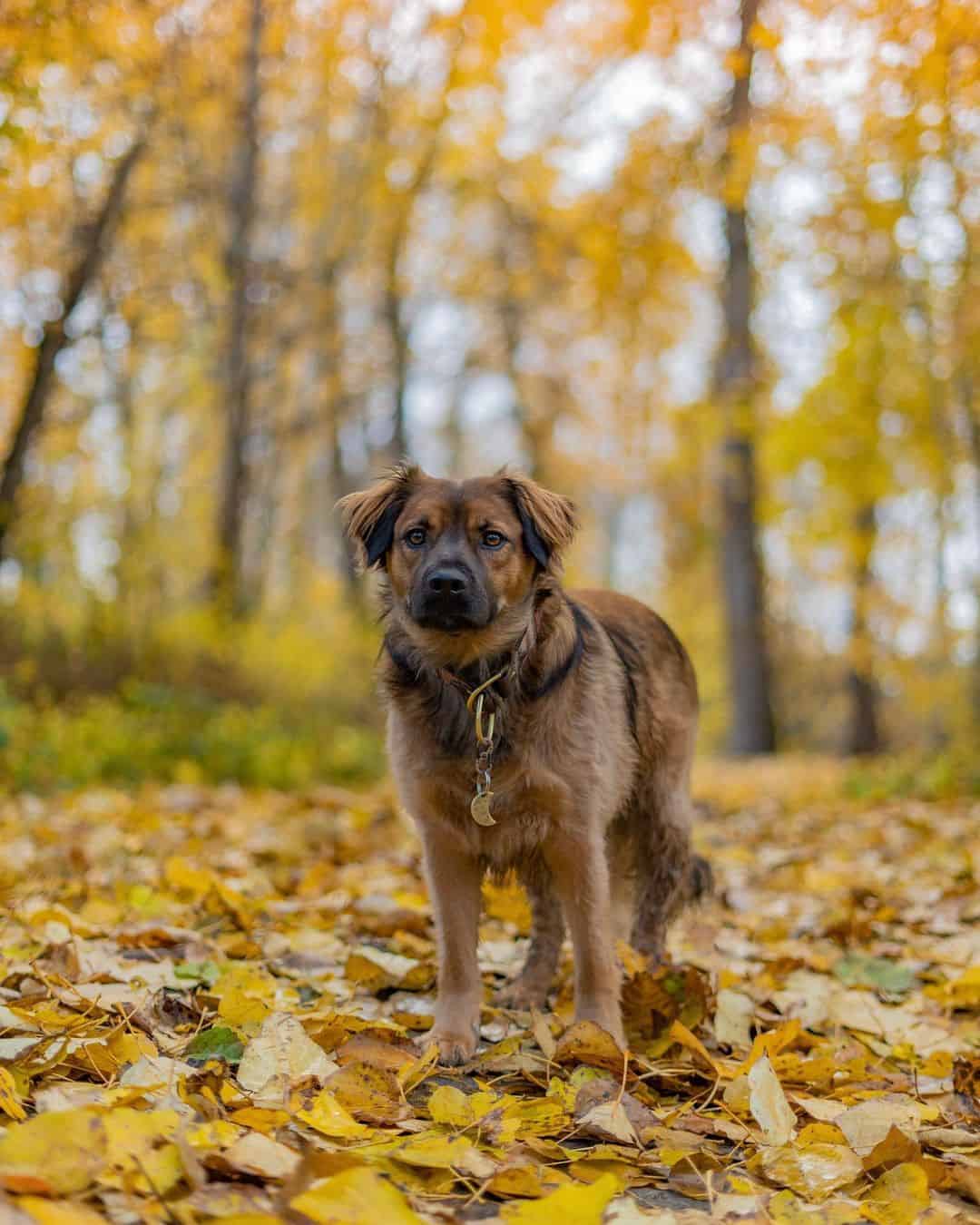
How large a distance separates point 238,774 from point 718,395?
9.85 meters

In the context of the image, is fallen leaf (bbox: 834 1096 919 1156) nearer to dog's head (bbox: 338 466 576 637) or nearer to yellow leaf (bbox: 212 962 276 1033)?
yellow leaf (bbox: 212 962 276 1033)

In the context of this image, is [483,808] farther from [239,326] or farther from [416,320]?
→ [416,320]

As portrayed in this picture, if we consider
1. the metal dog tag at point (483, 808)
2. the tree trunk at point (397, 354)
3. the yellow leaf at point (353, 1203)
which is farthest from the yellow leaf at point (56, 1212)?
the tree trunk at point (397, 354)

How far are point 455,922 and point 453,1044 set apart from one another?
397mm

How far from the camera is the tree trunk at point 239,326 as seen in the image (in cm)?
1322

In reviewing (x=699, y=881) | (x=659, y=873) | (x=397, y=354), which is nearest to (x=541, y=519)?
(x=659, y=873)

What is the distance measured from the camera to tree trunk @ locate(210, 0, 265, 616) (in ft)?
43.4

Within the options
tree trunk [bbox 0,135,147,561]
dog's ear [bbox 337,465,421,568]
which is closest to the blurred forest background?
tree trunk [bbox 0,135,147,561]

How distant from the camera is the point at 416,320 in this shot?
21.6m

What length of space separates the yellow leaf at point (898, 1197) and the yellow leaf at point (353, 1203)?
102 centimetres

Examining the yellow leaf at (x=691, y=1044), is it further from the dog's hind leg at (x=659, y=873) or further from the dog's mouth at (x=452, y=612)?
the dog's mouth at (x=452, y=612)

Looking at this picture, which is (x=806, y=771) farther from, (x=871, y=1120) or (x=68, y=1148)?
(x=68, y=1148)

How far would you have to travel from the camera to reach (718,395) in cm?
1695

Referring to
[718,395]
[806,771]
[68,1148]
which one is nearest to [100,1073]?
[68,1148]
